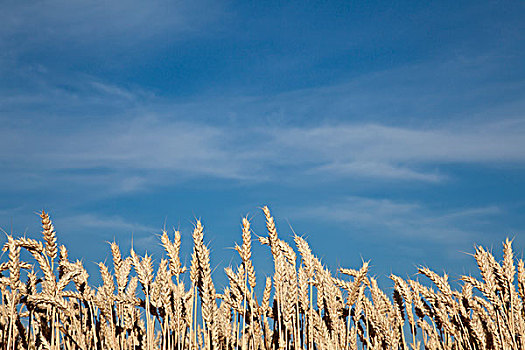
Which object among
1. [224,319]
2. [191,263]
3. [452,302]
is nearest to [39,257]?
[191,263]

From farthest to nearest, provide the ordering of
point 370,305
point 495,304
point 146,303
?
point 370,305
point 495,304
point 146,303

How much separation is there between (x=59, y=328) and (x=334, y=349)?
2957 mm

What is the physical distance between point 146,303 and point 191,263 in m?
0.58

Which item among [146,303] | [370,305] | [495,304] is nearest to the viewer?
[146,303]

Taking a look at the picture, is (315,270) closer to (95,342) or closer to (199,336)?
(199,336)

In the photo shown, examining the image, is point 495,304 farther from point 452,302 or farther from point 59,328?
point 59,328

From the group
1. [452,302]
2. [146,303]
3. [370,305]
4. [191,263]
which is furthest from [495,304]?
[146,303]

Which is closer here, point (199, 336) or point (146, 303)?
point (146, 303)

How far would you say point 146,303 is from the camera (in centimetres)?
524

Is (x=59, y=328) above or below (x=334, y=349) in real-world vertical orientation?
above

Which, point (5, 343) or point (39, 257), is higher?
point (39, 257)

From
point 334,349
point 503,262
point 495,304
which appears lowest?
point 334,349

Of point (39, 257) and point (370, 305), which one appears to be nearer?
point (39, 257)

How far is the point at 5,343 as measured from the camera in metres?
5.56
